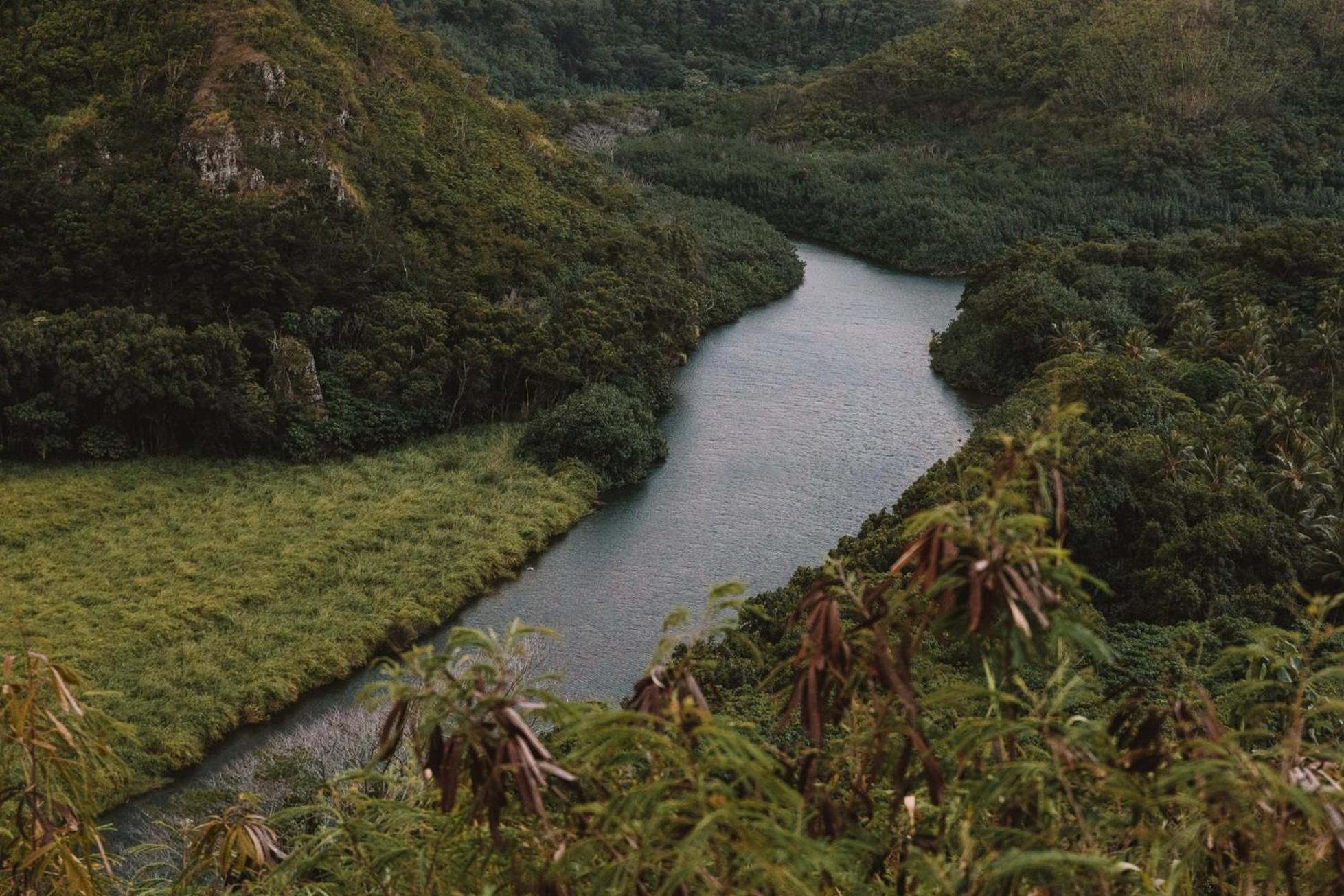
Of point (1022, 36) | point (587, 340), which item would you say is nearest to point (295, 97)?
point (587, 340)

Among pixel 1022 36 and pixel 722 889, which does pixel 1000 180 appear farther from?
pixel 722 889

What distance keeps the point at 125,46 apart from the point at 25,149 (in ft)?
19.5

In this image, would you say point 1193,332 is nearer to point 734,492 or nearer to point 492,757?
point 734,492

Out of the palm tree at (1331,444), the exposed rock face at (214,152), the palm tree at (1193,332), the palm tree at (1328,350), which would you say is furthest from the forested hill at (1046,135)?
the exposed rock face at (214,152)

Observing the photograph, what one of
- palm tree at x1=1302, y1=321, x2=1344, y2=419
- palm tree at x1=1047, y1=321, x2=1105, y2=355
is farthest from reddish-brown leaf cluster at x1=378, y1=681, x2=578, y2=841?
palm tree at x1=1047, y1=321, x2=1105, y2=355

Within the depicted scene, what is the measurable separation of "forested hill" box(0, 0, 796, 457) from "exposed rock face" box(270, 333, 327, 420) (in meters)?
0.08

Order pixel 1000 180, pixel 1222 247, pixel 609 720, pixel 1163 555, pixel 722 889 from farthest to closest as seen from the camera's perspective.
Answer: pixel 1000 180 → pixel 1222 247 → pixel 1163 555 → pixel 609 720 → pixel 722 889

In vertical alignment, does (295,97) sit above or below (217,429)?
above

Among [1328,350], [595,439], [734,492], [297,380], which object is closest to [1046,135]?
[1328,350]

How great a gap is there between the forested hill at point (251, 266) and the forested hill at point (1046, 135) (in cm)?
3081

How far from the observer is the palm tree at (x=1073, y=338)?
47625 millimetres

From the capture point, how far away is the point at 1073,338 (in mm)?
47875

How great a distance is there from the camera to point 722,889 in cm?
465

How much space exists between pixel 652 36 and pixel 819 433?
3483 inches
